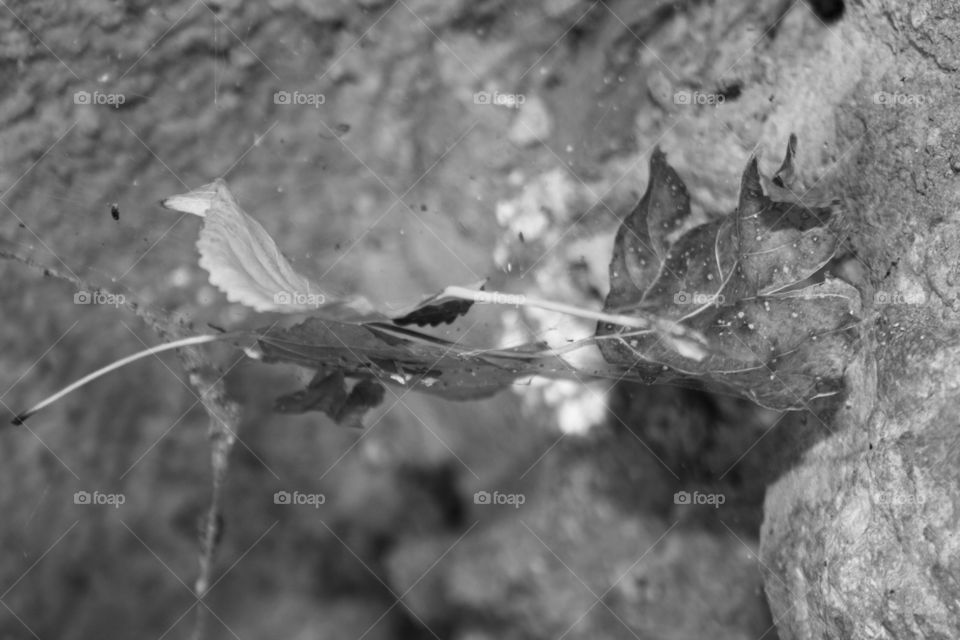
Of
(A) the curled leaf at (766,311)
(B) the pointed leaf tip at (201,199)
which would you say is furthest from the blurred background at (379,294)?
(B) the pointed leaf tip at (201,199)

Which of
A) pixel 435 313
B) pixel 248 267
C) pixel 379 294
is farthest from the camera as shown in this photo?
pixel 379 294

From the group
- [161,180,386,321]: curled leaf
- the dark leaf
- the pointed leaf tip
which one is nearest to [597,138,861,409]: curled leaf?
the dark leaf

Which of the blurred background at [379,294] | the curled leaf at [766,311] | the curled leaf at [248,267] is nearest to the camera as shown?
the curled leaf at [248,267]

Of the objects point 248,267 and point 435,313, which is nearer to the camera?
point 248,267

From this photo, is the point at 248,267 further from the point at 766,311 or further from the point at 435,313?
the point at 766,311

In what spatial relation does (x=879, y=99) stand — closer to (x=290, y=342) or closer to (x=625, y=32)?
(x=625, y=32)

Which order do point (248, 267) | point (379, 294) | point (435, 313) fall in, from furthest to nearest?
point (379, 294)
point (435, 313)
point (248, 267)

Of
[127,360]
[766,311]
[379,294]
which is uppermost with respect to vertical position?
[766,311]

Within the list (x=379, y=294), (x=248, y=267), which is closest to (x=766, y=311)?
(x=248, y=267)

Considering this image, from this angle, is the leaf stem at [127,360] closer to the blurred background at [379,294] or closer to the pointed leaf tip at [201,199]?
the pointed leaf tip at [201,199]
